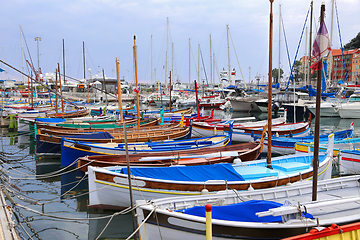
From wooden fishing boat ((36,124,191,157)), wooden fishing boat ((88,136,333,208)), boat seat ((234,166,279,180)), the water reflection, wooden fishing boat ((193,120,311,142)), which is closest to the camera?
the water reflection

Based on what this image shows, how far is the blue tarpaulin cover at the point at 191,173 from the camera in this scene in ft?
34.5

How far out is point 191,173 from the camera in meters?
10.7

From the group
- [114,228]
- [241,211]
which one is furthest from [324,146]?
[114,228]

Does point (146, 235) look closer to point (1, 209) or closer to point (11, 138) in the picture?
point (1, 209)

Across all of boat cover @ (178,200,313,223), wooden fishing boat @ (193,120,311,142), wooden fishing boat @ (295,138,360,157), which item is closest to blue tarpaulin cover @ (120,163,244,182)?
boat cover @ (178,200,313,223)

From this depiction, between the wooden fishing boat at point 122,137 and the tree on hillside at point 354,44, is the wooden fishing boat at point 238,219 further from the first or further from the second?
the tree on hillside at point 354,44

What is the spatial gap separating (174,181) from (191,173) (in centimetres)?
127

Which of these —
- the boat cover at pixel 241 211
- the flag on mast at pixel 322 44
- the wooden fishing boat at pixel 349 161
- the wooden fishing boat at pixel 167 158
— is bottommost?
the wooden fishing boat at pixel 349 161

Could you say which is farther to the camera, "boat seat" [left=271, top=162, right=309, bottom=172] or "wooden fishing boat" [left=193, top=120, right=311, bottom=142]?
"wooden fishing boat" [left=193, top=120, right=311, bottom=142]

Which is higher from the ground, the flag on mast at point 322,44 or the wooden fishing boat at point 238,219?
the flag on mast at point 322,44

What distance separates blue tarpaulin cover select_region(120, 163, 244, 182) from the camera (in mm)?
10516

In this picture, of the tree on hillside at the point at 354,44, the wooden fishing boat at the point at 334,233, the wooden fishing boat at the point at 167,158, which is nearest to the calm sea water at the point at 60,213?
the wooden fishing boat at the point at 167,158

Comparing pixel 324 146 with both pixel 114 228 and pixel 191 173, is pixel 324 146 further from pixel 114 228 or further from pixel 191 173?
pixel 114 228

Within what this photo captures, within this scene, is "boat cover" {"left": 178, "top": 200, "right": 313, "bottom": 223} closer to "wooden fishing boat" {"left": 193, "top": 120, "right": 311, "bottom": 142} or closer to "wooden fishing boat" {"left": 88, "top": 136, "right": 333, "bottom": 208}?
"wooden fishing boat" {"left": 88, "top": 136, "right": 333, "bottom": 208}
